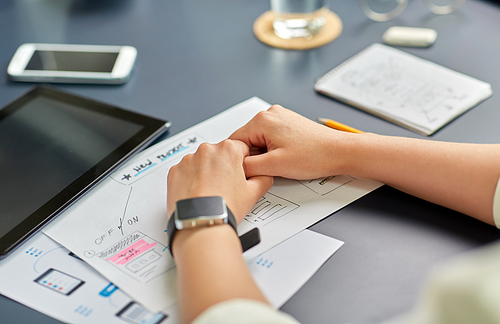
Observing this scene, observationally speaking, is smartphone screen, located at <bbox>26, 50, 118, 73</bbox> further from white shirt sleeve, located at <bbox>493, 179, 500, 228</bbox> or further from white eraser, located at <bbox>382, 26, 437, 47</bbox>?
white shirt sleeve, located at <bbox>493, 179, 500, 228</bbox>

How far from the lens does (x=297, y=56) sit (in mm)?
1019

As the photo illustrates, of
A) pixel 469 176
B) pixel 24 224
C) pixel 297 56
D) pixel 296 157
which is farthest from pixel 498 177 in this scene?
pixel 24 224

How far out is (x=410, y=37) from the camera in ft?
3.30

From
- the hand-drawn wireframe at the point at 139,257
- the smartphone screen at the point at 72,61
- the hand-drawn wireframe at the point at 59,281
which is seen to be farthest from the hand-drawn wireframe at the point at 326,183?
the smartphone screen at the point at 72,61

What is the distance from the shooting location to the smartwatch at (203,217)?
538 millimetres

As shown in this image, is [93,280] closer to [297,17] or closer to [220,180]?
[220,180]

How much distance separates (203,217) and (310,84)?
0.50m

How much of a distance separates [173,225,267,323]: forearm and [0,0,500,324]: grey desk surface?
0.08 meters

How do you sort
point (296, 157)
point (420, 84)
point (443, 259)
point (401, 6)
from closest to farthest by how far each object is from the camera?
point (443, 259) → point (296, 157) → point (420, 84) → point (401, 6)

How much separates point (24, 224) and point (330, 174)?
465mm

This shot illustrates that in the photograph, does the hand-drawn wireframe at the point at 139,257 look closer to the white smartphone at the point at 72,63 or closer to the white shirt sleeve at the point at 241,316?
the white shirt sleeve at the point at 241,316

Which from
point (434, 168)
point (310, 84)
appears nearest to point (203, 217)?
point (434, 168)

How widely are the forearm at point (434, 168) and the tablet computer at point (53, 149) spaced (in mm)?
378

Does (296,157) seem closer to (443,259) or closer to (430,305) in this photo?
(443,259)
